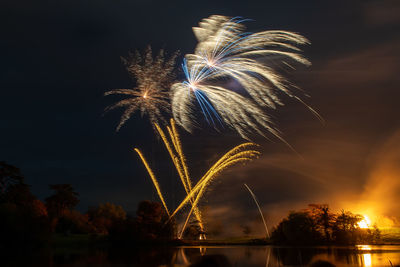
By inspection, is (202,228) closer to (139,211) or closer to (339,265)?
(139,211)

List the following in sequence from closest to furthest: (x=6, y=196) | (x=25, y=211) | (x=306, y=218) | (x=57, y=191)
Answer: (x=25, y=211), (x=306, y=218), (x=6, y=196), (x=57, y=191)

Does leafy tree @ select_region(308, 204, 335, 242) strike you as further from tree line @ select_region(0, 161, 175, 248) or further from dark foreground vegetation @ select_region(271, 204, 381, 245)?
tree line @ select_region(0, 161, 175, 248)

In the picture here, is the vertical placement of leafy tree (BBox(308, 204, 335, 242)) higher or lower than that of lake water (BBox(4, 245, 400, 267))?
higher

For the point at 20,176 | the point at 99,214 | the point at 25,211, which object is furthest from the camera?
the point at 99,214

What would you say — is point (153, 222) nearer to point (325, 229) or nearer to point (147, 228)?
point (147, 228)

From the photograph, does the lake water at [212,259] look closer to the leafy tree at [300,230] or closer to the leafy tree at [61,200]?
the leafy tree at [300,230]

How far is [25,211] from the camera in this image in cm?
4853

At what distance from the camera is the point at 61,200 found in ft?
255

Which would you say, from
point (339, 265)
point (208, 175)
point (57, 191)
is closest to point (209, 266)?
point (339, 265)

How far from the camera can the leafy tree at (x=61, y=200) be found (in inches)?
3027

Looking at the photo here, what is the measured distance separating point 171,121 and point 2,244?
88.6ft

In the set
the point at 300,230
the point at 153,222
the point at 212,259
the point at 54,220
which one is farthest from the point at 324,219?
the point at 54,220

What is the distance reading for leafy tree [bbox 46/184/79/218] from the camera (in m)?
76.9

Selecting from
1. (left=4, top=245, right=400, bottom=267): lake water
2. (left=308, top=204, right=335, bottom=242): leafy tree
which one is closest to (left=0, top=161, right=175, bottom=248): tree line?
(left=4, top=245, right=400, bottom=267): lake water
